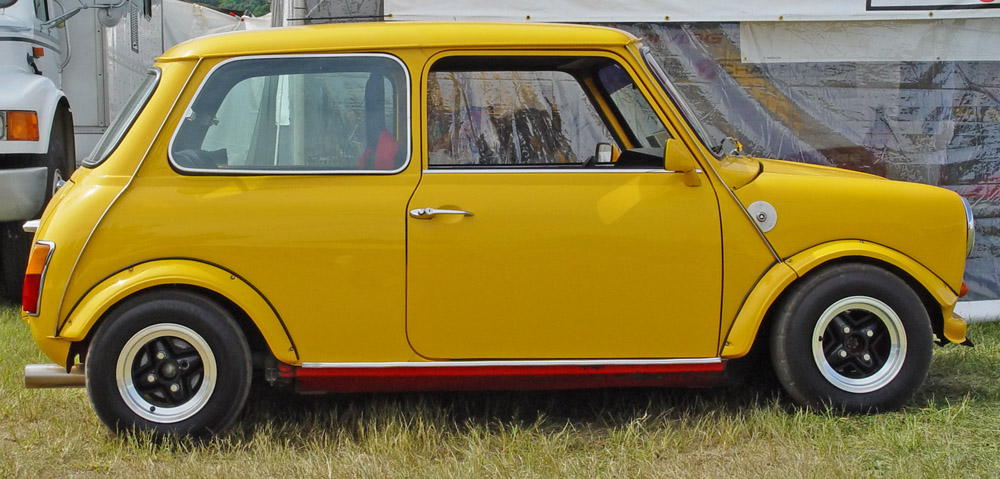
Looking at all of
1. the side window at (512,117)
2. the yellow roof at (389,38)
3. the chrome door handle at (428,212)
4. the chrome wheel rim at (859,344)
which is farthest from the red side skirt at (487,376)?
the side window at (512,117)

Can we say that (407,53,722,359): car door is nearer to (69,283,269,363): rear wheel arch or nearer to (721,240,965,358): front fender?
(721,240,965,358): front fender

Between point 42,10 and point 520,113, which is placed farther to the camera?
point 42,10

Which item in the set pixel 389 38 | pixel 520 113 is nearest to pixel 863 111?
pixel 520 113

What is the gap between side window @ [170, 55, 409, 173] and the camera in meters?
3.86

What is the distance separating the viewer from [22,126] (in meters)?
6.58

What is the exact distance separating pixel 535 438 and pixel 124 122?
2.03m

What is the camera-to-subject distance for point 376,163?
152 inches

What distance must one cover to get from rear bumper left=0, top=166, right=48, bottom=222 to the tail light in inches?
122

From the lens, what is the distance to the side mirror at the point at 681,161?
3.84 metres

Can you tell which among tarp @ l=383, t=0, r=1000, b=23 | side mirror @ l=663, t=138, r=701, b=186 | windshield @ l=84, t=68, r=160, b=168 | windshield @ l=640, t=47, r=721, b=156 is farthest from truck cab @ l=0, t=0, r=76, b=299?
side mirror @ l=663, t=138, r=701, b=186

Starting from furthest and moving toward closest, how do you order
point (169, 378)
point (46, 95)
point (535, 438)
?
point (46, 95) < point (535, 438) < point (169, 378)

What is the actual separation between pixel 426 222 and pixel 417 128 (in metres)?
0.37

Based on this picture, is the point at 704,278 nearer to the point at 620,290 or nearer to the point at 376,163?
the point at 620,290

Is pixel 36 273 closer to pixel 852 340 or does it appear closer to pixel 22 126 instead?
pixel 852 340
